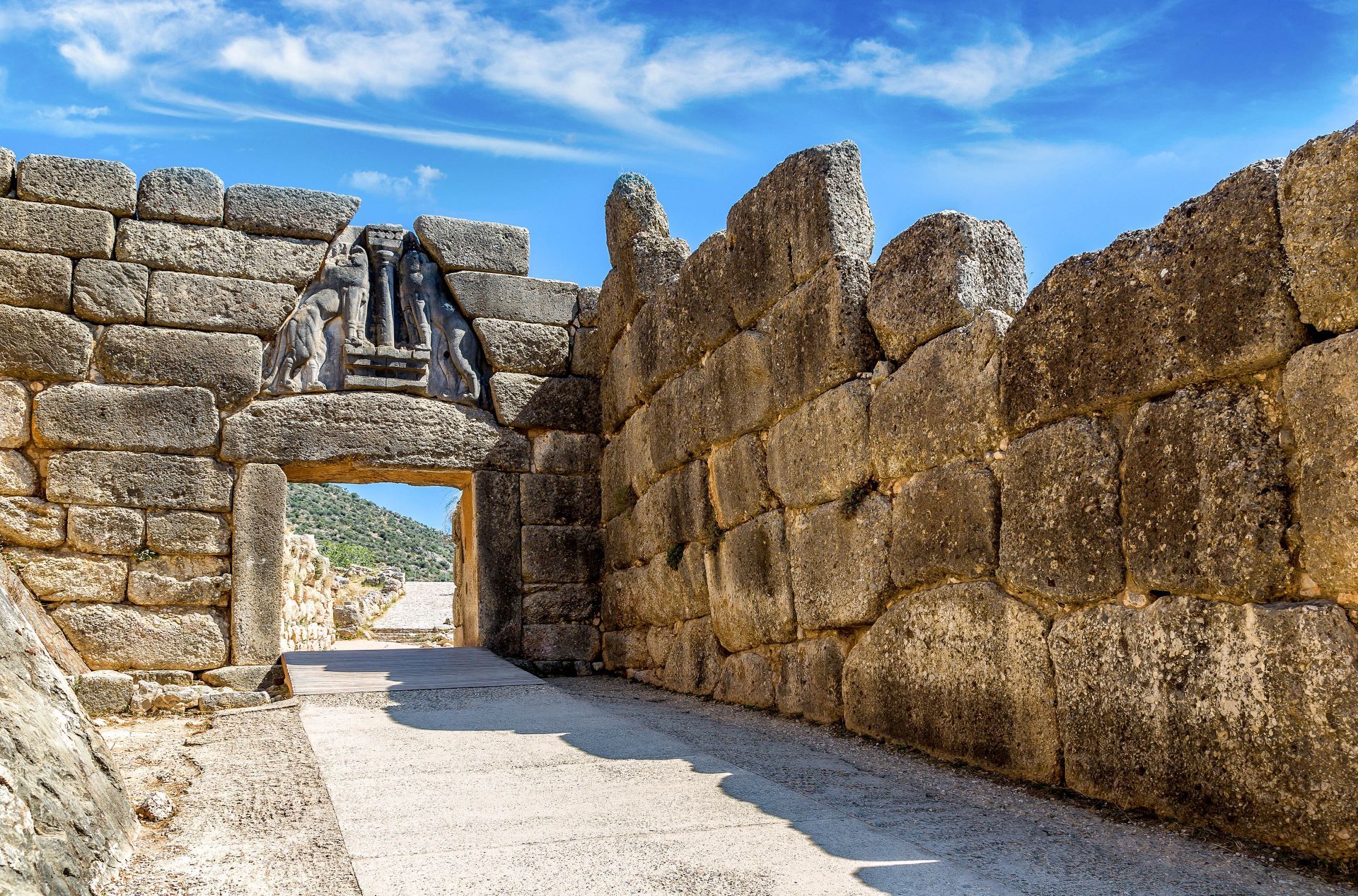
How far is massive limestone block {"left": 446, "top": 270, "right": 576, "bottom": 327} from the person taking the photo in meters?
7.93

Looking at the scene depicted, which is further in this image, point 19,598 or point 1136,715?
point 19,598

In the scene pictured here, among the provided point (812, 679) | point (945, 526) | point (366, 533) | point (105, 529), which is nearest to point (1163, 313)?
point (945, 526)

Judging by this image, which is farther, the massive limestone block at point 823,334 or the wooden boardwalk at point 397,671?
the wooden boardwalk at point 397,671

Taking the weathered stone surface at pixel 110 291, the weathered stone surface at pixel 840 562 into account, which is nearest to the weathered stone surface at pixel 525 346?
the weathered stone surface at pixel 110 291

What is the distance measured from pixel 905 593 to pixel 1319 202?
7.24ft

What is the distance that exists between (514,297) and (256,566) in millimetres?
2731

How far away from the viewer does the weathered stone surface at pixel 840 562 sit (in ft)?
14.9

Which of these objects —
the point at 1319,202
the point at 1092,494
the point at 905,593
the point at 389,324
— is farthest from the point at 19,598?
the point at 1319,202

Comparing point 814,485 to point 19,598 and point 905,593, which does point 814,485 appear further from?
point 19,598

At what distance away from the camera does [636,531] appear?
7.40m

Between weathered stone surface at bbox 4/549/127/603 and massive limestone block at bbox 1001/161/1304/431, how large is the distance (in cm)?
567

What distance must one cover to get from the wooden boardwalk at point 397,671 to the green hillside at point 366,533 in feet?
53.0

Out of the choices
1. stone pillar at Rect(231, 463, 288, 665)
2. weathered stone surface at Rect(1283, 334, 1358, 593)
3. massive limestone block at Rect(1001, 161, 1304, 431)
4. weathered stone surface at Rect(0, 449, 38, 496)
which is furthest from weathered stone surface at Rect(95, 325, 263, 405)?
weathered stone surface at Rect(1283, 334, 1358, 593)

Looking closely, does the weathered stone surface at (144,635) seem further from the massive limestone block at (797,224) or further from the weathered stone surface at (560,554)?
the massive limestone block at (797,224)
